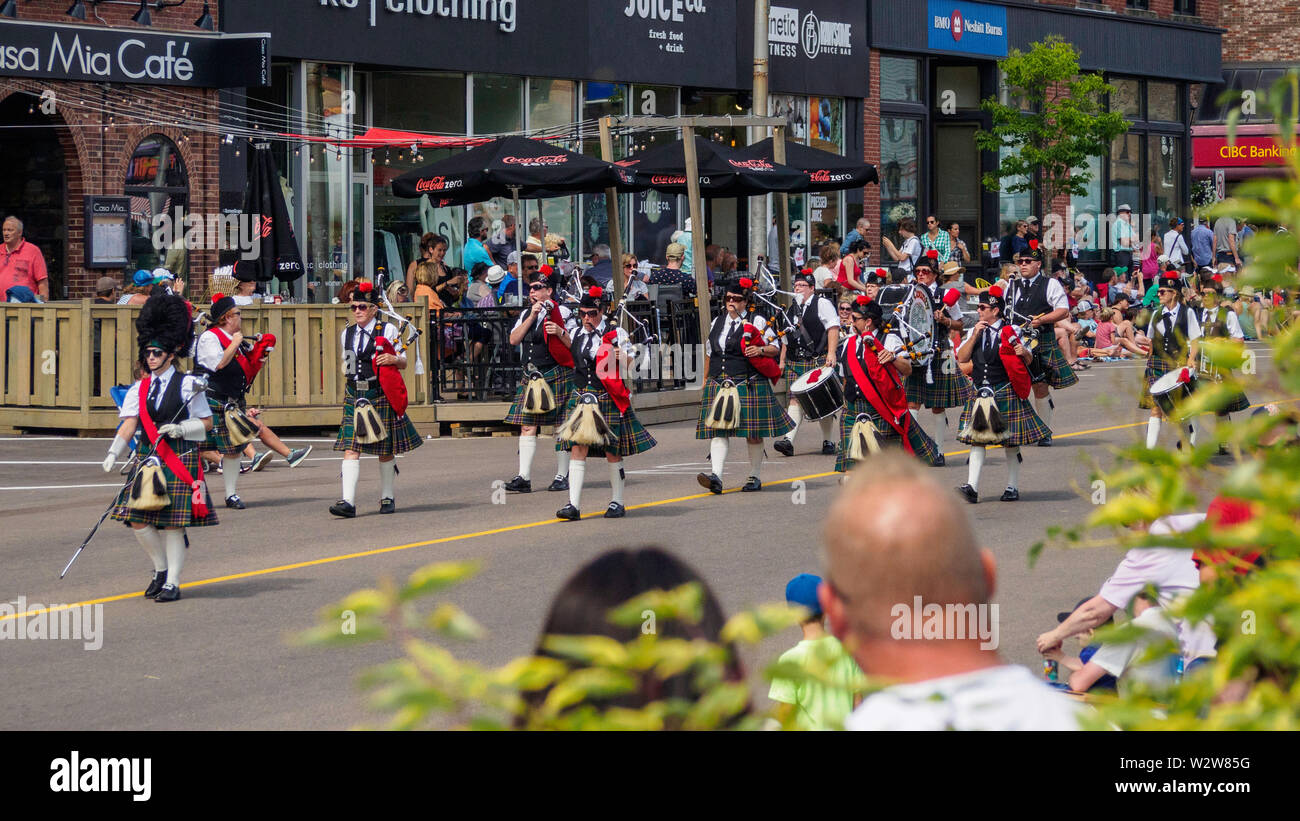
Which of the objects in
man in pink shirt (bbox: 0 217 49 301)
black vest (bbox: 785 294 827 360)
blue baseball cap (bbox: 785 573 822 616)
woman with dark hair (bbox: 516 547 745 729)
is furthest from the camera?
man in pink shirt (bbox: 0 217 49 301)

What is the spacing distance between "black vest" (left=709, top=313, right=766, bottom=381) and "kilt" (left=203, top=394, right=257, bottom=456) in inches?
162

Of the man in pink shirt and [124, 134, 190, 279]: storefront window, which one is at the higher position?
[124, 134, 190, 279]: storefront window

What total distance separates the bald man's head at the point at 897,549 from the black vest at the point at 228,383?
1277 cm

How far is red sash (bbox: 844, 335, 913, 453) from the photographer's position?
13000 mm

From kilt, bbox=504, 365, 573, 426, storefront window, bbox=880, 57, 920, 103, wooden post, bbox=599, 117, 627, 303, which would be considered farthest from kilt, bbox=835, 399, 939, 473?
storefront window, bbox=880, 57, 920, 103

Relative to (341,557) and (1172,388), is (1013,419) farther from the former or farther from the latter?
(341,557)

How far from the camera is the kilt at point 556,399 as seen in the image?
1470 cm

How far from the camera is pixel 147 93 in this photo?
21.7 meters

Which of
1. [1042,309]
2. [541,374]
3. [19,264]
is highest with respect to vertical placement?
[19,264]

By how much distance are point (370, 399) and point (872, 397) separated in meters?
4.00

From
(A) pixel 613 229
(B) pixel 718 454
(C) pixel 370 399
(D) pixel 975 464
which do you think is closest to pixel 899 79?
(A) pixel 613 229

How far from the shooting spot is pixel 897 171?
34.3 metres

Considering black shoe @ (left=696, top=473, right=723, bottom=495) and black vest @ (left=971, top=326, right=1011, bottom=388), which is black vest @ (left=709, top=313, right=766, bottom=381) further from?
black vest @ (left=971, top=326, right=1011, bottom=388)

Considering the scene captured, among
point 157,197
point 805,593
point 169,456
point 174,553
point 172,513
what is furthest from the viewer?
point 157,197
